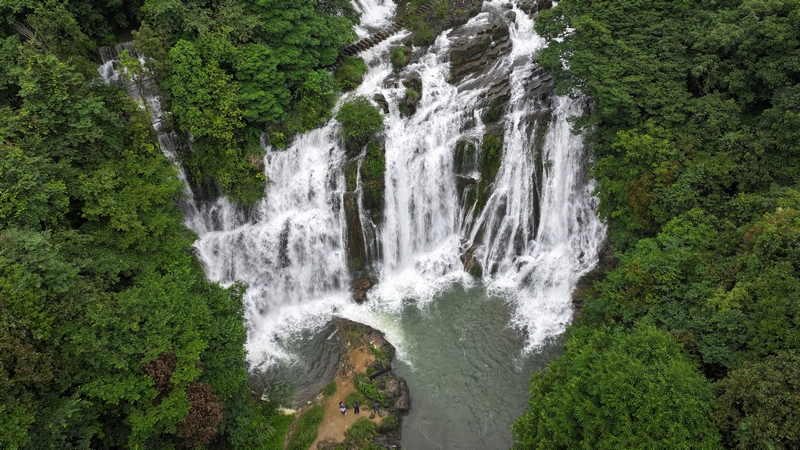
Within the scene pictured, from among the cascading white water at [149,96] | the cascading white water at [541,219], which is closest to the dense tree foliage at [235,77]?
the cascading white water at [149,96]

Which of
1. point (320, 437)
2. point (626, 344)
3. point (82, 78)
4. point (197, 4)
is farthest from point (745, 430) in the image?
point (197, 4)

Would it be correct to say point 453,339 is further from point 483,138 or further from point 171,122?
point 171,122

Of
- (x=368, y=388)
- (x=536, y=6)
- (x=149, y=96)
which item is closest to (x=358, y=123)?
(x=149, y=96)

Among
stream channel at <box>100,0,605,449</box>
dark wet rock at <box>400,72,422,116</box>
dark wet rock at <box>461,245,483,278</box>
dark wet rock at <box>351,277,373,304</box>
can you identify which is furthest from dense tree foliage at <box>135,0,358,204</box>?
dark wet rock at <box>461,245,483,278</box>

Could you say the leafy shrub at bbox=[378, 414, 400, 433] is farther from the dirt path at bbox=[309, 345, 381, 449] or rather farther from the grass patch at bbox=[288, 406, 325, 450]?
the grass patch at bbox=[288, 406, 325, 450]

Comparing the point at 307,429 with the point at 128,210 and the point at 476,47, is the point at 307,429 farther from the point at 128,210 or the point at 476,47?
the point at 476,47

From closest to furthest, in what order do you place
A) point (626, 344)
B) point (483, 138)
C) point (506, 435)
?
1. point (626, 344)
2. point (506, 435)
3. point (483, 138)
